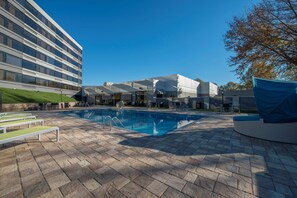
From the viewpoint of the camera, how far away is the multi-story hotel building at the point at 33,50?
17234mm

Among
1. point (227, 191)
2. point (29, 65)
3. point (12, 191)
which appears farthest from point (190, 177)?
point (29, 65)

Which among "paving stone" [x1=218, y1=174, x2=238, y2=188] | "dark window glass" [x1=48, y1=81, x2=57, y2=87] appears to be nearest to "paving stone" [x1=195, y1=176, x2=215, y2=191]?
"paving stone" [x1=218, y1=174, x2=238, y2=188]

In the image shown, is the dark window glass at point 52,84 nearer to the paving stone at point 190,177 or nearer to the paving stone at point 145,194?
the paving stone at point 145,194

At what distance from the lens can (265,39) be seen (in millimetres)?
8258

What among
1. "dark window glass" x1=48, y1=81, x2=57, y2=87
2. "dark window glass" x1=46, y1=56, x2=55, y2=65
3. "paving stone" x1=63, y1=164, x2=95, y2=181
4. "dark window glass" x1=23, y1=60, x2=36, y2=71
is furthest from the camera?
"dark window glass" x1=48, y1=81, x2=57, y2=87

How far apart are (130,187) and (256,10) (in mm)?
11701

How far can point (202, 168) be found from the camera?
2799 mm

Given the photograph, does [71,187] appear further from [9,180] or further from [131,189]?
[9,180]

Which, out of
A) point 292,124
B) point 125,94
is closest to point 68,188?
point 292,124

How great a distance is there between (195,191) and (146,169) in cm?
103

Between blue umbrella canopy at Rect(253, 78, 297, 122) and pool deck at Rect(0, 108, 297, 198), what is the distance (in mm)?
976

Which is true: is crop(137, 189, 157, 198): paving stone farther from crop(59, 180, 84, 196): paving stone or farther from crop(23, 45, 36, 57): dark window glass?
crop(23, 45, 36, 57): dark window glass

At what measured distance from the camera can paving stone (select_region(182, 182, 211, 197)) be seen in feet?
6.59

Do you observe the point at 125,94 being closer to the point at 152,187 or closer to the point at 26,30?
the point at 26,30
